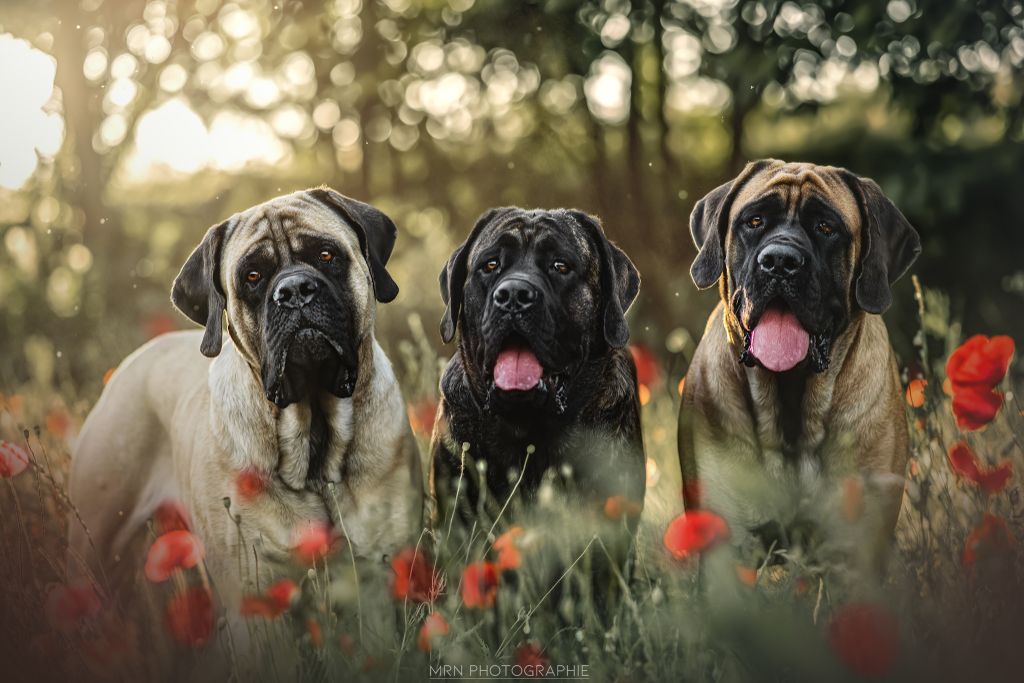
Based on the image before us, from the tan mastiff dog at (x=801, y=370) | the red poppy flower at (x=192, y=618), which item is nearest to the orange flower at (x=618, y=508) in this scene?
the tan mastiff dog at (x=801, y=370)

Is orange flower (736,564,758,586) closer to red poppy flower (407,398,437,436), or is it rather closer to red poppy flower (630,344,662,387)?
red poppy flower (630,344,662,387)

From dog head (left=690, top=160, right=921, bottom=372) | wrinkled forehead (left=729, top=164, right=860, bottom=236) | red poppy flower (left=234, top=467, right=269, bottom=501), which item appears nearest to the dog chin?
red poppy flower (left=234, top=467, right=269, bottom=501)

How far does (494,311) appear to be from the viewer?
3461 millimetres

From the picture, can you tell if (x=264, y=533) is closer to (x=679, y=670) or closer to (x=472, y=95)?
(x=679, y=670)

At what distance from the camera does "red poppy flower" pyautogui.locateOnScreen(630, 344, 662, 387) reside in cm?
422

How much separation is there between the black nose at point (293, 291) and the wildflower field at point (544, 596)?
1.95ft

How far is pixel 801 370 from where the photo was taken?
3.53 metres

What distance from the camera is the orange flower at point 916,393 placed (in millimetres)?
4078

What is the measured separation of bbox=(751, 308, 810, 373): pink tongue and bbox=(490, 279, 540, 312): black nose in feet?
2.32

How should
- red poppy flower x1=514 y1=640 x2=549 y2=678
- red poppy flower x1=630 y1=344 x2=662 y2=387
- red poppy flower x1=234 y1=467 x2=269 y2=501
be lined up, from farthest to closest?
red poppy flower x1=630 y1=344 x2=662 y2=387 → red poppy flower x1=234 y1=467 x2=269 y2=501 → red poppy flower x1=514 y1=640 x2=549 y2=678

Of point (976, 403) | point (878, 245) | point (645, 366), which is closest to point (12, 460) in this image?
point (645, 366)

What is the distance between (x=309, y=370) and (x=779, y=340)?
1.46 meters

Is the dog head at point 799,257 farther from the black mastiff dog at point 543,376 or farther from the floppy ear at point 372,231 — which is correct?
the floppy ear at point 372,231

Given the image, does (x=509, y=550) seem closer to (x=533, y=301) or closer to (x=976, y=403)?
(x=533, y=301)
